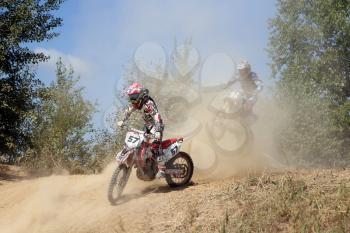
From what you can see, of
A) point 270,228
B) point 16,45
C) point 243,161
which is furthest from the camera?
point 16,45

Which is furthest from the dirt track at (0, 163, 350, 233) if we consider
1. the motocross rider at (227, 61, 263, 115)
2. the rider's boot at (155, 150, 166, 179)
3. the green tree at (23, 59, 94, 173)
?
the green tree at (23, 59, 94, 173)

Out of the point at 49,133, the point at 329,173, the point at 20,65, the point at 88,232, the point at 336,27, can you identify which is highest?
the point at 336,27

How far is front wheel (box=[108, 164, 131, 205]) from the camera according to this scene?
34.5 feet

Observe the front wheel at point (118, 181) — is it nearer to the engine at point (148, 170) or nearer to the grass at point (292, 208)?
the engine at point (148, 170)

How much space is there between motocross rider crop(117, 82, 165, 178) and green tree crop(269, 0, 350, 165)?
18815mm

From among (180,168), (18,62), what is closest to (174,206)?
(180,168)

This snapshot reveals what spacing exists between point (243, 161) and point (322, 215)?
814 cm

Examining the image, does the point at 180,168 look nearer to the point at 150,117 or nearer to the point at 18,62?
the point at 150,117

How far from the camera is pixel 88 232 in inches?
363

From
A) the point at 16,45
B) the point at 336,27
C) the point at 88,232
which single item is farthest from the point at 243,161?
the point at 336,27

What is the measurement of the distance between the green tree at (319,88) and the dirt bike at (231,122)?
13734 mm

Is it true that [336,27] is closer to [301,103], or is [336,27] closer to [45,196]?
[301,103]

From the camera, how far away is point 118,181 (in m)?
10.8

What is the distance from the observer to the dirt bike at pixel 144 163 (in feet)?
34.3
